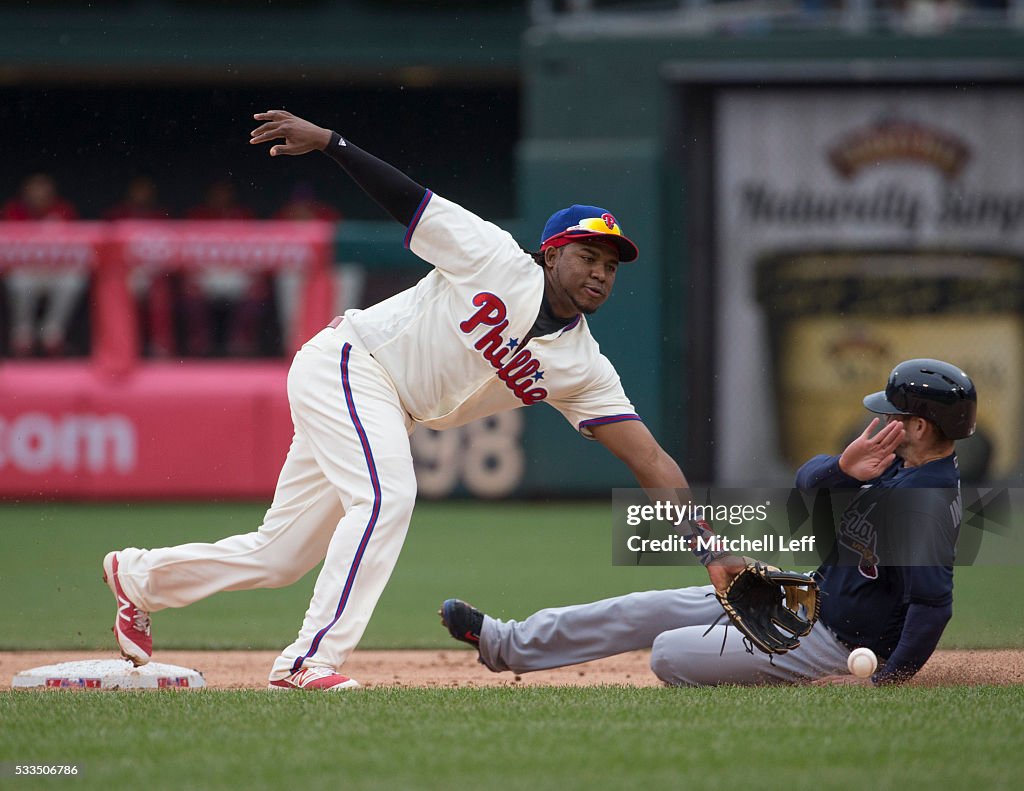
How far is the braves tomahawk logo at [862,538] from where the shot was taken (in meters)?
4.38

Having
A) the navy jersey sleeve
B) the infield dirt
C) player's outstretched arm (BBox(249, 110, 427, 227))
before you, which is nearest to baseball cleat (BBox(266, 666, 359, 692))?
the infield dirt

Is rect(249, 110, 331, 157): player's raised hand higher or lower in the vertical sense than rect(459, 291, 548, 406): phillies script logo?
higher

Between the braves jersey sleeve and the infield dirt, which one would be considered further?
the infield dirt

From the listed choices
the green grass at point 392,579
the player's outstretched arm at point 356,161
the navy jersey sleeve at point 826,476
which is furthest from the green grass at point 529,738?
the green grass at point 392,579

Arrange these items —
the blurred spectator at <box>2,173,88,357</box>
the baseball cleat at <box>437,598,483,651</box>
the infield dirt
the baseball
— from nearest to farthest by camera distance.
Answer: the baseball < the baseball cleat at <box>437,598,483,651</box> < the infield dirt < the blurred spectator at <box>2,173,88,357</box>

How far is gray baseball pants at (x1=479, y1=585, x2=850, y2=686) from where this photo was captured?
14.9 feet

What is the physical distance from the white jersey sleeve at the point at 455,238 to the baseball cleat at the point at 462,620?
3.74 feet

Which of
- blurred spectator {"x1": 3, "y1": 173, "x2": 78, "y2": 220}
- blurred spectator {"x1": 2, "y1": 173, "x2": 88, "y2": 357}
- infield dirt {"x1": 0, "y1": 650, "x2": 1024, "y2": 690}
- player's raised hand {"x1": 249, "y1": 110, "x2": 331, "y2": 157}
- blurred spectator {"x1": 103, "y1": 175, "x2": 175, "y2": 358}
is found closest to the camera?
player's raised hand {"x1": 249, "y1": 110, "x2": 331, "y2": 157}

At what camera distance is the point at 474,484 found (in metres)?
11.1

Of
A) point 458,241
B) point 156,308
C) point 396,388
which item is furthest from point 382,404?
point 156,308

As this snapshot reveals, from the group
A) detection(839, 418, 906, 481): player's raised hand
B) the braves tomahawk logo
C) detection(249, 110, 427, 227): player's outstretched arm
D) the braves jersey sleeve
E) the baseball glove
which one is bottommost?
the baseball glove

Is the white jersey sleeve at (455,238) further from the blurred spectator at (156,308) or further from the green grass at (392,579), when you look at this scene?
the blurred spectator at (156,308)

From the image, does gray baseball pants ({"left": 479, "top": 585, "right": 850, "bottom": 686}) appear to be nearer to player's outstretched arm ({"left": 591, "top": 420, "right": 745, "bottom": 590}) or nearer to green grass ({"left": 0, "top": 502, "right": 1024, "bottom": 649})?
player's outstretched arm ({"left": 591, "top": 420, "right": 745, "bottom": 590})

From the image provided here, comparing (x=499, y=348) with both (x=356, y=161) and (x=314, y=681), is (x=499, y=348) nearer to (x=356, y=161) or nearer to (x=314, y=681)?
(x=356, y=161)
